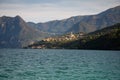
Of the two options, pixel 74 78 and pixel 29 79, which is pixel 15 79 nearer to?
pixel 29 79

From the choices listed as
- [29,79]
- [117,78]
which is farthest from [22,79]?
[117,78]

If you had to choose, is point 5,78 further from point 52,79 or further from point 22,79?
point 52,79

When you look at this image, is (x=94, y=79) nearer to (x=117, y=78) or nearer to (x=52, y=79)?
(x=117, y=78)

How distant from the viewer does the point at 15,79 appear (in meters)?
51.1

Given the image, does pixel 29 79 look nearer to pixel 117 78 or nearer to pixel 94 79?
pixel 94 79

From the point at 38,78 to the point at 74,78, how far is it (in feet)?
25.7

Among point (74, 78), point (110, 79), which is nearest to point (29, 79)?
point (74, 78)

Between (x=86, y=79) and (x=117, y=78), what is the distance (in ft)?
22.9

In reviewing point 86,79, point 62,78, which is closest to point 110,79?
point 86,79

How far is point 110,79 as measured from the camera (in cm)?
5272

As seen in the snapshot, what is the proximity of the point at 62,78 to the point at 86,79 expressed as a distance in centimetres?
516

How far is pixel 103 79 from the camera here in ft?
173

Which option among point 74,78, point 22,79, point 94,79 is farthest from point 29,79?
point 94,79

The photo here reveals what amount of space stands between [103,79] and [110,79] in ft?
4.82
